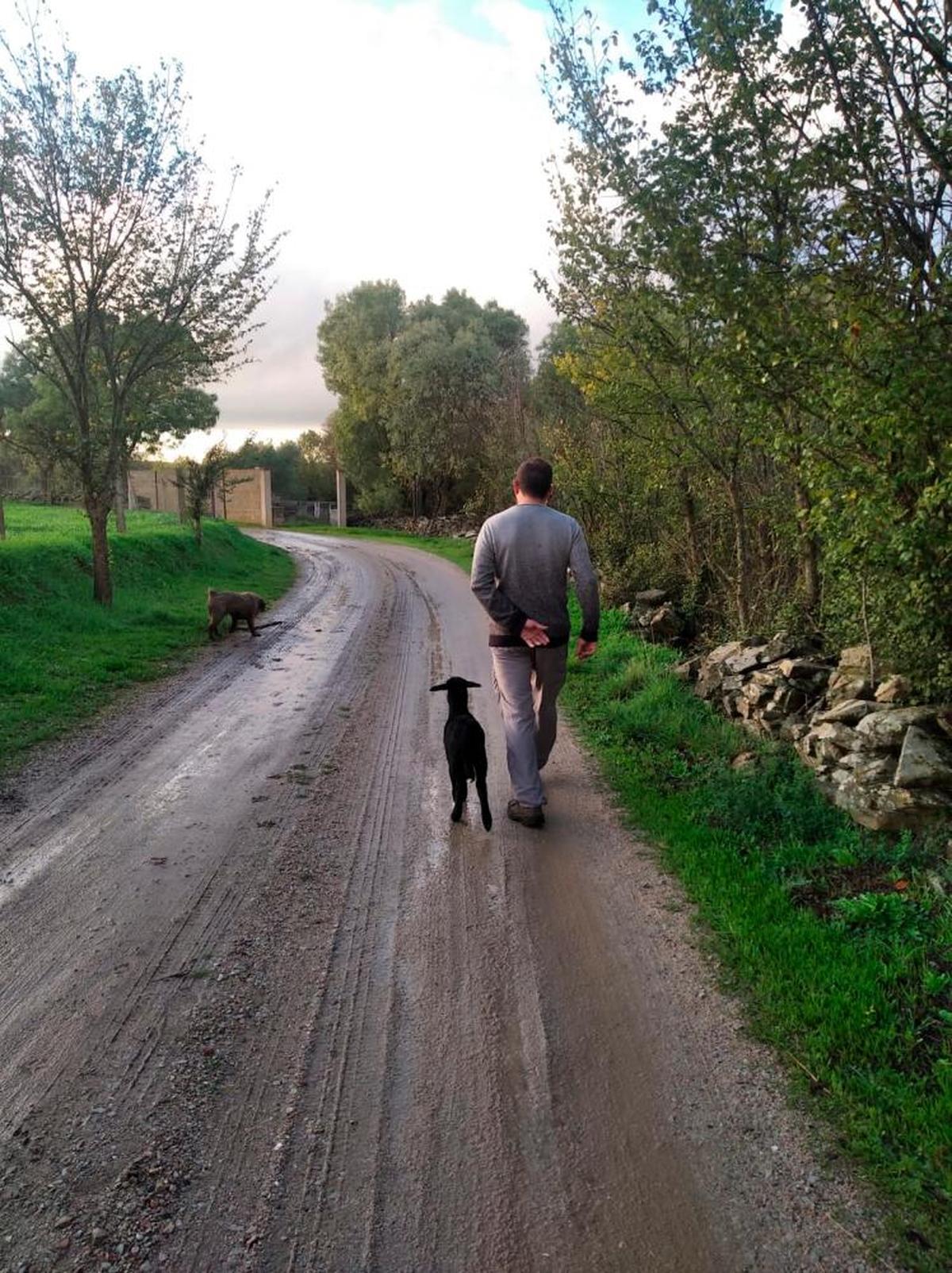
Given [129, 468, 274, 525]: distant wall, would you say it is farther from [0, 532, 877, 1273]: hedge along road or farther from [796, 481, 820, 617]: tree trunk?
[0, 532, 877, 1273]: hedge along road

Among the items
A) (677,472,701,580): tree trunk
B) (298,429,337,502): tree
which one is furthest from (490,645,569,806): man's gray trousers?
(298,429,337,502): tree

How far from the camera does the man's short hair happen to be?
4785 millimetres

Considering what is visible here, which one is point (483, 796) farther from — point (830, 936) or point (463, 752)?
point (830, 936)

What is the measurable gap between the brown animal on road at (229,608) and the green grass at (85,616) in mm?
289

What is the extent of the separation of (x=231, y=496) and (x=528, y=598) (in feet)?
145

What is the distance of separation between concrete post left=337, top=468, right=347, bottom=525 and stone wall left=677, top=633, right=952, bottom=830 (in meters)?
38.0

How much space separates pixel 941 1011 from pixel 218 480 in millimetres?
21024

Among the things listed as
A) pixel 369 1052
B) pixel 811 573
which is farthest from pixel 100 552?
pixel 369 1052

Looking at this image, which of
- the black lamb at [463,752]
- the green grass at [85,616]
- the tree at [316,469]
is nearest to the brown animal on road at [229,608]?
the green grass at [85,616]

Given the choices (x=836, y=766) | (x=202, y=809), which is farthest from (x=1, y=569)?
(x=836, y=766)

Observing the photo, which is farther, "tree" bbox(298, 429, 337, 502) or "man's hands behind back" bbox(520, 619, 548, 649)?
"tree" bbox(298, 429, 337, 502)

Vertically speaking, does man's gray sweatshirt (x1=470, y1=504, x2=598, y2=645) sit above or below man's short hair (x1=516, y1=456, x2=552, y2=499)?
below

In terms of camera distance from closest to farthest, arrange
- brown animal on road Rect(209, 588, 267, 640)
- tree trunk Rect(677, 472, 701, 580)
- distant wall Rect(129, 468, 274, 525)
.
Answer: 1. tree trunk Rect(677, 472, 701, 580)
2. brown animal on road Rect(209, 588, 267, 640)
3. distant wall Rect(129, 468, 274, 525)

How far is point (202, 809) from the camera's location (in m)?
4.91
